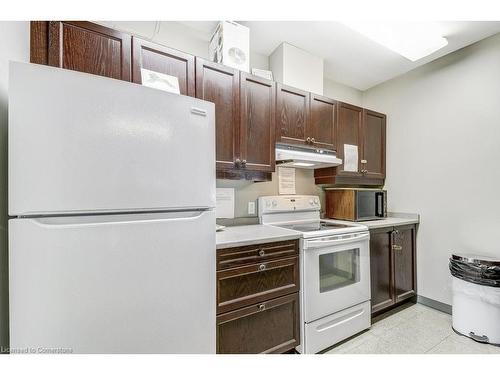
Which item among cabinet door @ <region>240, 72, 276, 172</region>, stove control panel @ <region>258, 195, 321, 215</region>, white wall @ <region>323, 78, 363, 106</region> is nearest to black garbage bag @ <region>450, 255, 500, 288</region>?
stove control panel @ <region>258, 195, 321, 215</region>

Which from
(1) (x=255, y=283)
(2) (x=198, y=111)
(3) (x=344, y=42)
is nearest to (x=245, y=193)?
(1) (x=255, y=283)

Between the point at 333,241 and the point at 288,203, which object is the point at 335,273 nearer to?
the point at 333,241

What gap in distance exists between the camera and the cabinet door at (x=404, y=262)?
2150 millimetres

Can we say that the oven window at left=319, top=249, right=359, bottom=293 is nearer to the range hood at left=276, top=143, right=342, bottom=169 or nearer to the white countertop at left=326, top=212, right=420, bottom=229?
the white countertop at left=326, top=212, right=420, bottom=229

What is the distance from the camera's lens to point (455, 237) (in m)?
2.08

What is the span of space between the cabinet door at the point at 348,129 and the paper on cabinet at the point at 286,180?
0.46 m

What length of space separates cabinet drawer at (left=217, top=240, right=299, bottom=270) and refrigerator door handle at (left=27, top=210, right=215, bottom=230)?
15.6 inches

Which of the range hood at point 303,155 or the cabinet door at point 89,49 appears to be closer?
the cabinet door at point 89,49

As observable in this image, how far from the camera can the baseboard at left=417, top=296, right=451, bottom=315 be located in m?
2.12

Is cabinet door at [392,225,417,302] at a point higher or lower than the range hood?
lower

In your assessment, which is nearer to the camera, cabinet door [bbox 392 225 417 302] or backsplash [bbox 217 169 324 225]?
backsplash [bbox 217 169 324 225]

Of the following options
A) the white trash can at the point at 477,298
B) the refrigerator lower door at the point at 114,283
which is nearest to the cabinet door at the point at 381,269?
the white trash can at the point at 477,298

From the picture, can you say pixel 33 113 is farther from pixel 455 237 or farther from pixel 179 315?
pixel 455 237

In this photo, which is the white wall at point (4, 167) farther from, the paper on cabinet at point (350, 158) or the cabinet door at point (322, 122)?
the paper on cabinet at point (350, 158)
